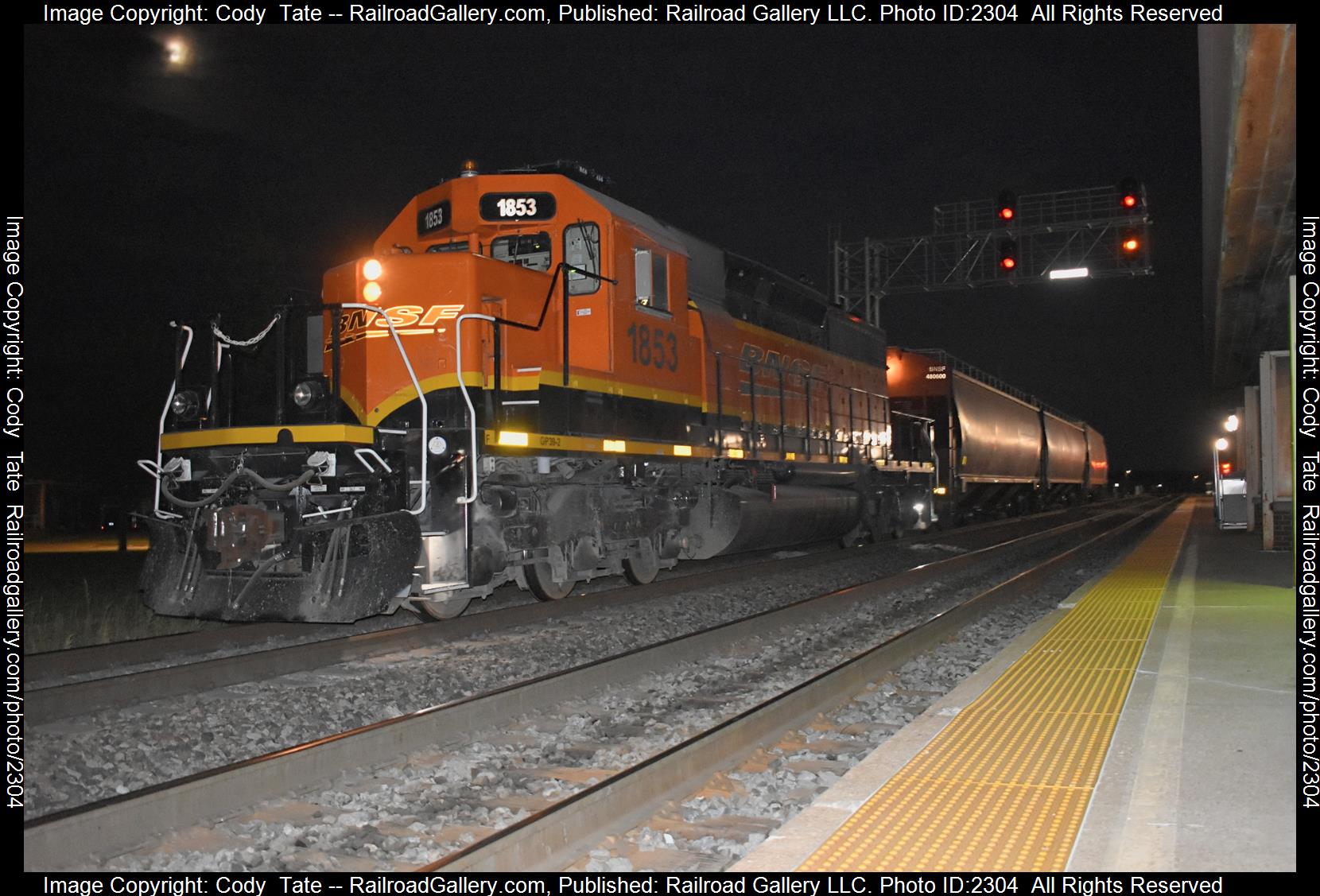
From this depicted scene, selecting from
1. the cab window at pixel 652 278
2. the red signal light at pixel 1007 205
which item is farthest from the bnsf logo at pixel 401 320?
the red signal light at pixel 1007 205

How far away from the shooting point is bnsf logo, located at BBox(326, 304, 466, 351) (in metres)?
7.90

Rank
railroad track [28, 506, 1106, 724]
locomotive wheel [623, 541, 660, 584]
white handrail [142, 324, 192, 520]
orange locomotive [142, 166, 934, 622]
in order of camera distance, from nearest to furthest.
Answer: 1. railroad track [28, 506, 1106, 724]
2. orange locomotive [142, 166, 934, 622]
3. white handrail [142, 324, 192, 520]
4. locomotive wheel [623, 541, 660, 584]

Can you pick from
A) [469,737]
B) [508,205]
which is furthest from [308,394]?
[469,737]

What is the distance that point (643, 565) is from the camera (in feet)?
35.4

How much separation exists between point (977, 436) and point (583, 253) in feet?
49.9

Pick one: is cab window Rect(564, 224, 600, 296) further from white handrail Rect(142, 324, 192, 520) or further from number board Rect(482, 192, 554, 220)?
white handrail Rect(142, 324, 192, 520)

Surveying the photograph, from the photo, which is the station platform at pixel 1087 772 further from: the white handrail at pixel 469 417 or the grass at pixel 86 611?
the grass at pixel 86 611

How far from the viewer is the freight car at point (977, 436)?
66.8ft

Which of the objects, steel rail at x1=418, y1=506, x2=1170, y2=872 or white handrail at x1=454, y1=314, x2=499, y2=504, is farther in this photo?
white handrail at x1=454, y1=314, x2=499, y2=504

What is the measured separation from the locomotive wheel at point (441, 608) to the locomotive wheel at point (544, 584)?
2.33ft

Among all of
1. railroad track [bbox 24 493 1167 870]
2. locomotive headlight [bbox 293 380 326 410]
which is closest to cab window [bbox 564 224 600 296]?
locomotive headlight [bbox 293 380 326 410]

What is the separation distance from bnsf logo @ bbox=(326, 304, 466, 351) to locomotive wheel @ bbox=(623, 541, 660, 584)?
11.6 ft

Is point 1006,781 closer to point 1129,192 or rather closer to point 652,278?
point 652,278
